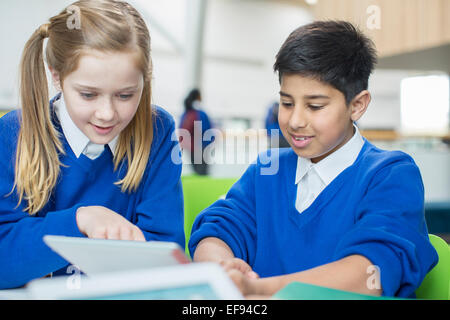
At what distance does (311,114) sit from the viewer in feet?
2.78

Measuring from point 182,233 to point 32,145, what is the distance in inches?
12.3

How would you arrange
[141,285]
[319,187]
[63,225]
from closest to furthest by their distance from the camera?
[141,285] < [63,225] < [319,187]

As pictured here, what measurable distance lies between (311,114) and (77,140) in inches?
17.1

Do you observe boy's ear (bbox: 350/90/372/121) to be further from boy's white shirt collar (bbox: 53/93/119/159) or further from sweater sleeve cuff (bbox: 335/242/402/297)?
boy's white shirt collar (bbox: 53/93/119/159)

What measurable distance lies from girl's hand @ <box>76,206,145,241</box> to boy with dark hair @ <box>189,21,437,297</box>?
0.16 meters

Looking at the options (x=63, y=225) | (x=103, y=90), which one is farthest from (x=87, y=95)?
(x=63, y=225)

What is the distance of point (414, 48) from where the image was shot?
276 cm

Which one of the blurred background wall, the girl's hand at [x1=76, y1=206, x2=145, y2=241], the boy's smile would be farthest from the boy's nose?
the blurred background wall

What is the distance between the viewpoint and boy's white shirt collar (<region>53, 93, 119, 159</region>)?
2.81ft

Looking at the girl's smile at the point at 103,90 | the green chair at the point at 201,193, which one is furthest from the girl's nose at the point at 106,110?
the green chair at the point at 201,193

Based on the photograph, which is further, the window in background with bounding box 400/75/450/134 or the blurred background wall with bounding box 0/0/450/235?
the window in background with bounding box 400/75/450/134

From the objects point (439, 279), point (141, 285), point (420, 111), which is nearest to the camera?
point (141, 285)

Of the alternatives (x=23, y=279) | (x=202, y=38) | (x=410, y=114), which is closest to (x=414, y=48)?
(x=23, y=279)

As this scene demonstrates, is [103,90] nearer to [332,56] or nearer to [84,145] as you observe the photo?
[84,145]
